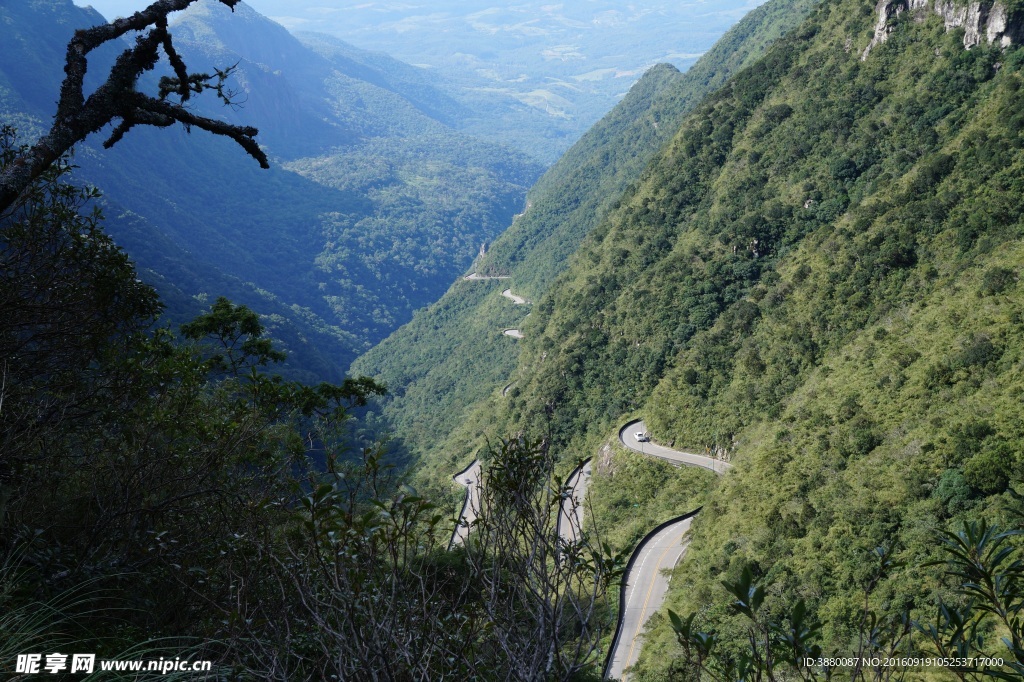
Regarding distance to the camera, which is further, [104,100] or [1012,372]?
[1012,372]

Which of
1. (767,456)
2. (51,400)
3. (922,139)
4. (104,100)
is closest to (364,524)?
(104,100)

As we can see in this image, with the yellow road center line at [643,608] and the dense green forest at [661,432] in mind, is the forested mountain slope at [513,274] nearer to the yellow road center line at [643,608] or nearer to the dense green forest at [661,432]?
the dense green forest at [661,432]

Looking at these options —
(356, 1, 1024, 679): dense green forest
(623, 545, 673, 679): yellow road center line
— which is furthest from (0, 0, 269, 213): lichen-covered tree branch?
(623, 545, 673, 679): yellow road center line

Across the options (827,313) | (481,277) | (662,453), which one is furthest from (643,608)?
(481,277)

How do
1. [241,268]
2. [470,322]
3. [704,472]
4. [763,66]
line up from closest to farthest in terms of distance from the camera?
[704,472]
[763,66]
[470,322]
[241,268]

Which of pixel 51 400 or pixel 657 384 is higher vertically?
pixel 51 400

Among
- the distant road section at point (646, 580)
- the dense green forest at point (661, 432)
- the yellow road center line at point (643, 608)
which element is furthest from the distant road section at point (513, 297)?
the yellow road center line at point (643, 608)

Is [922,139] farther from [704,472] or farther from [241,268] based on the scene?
[241,268]
